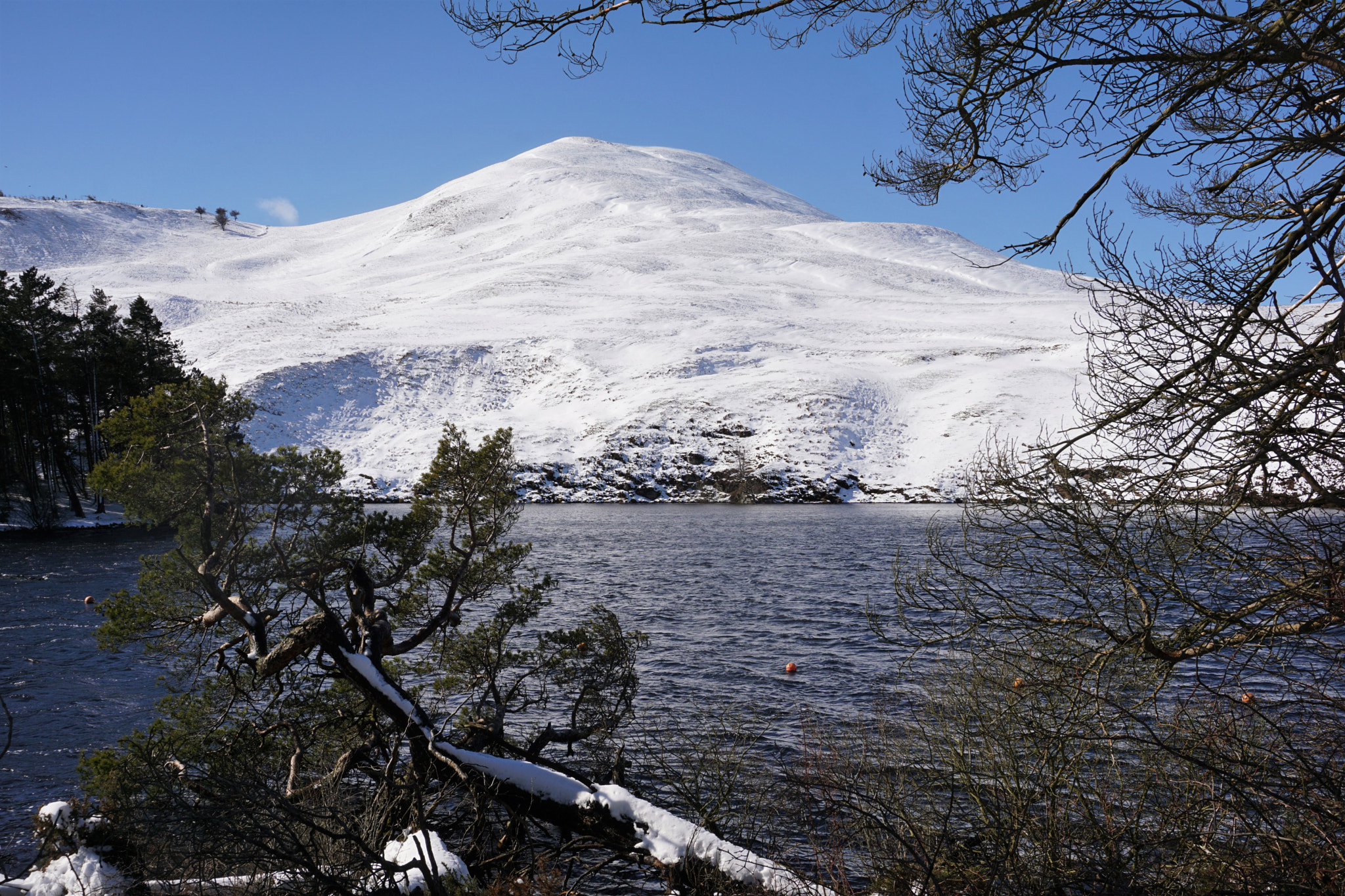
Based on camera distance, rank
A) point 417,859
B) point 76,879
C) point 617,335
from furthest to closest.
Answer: point 617,335 < point 417,859 < point 76,879

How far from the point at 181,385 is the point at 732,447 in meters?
61.2

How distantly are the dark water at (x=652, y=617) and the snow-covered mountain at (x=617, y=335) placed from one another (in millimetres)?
19722

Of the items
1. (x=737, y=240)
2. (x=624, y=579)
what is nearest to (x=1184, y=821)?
(x=624, y=579)

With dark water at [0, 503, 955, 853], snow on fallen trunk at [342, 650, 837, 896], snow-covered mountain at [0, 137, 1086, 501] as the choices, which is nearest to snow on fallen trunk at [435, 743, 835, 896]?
snow on fallen trunk at [342, 650, 837, 896]

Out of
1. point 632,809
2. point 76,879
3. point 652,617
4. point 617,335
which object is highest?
point 617,335

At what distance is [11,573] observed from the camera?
30.7 metres

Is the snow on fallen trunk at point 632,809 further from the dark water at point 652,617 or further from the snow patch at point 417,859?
the dark water at point 652,617

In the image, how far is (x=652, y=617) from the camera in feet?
79.3

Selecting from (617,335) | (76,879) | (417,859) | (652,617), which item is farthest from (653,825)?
(617,335)

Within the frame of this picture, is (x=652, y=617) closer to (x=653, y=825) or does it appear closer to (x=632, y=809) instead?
(x=632, y=809)

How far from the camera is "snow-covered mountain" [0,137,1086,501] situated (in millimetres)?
69250

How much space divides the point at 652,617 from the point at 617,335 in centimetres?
7421

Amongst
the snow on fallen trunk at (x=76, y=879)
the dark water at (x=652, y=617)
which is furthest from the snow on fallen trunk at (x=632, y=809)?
the dark water at (x=652, y=617)

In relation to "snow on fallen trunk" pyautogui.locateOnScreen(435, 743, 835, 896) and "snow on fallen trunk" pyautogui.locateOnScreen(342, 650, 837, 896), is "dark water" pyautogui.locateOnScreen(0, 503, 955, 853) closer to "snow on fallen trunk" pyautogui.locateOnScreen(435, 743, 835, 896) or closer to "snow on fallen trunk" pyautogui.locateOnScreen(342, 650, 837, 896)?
"snow on fallen trunk" pyautogui.locateOnScreen(342, 650, 837, 896)
